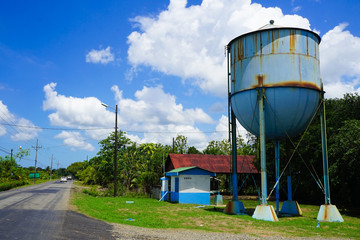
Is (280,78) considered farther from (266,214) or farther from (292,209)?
(292,209)

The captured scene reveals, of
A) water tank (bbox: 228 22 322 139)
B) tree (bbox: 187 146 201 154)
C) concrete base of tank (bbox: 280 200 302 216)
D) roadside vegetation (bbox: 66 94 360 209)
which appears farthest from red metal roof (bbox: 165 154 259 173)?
tree (bbox: 187 146 201 154)

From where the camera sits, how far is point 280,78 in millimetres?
15609

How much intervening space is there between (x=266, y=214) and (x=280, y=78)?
699cm

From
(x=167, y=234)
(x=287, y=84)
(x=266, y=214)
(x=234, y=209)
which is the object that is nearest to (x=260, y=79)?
(x=287, y=84)

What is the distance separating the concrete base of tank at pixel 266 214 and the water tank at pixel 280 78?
4123mm

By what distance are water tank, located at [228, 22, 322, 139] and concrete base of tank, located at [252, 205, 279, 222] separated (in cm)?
412

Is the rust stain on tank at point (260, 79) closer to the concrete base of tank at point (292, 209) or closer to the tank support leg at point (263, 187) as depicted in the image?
the tank support leg at point (263, 187)

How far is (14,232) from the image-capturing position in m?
10.4

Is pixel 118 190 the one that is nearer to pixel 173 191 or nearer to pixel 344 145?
pixel 173 191

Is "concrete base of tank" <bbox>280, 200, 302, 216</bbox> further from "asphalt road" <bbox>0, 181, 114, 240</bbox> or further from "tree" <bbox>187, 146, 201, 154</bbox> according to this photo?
"tree" <bbox>187, 146, 201, 154</bbox>

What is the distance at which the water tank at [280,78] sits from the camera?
50.9ft

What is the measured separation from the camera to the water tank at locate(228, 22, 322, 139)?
15.5 meters

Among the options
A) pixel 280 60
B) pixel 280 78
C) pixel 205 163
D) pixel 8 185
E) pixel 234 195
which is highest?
pixel 280 60

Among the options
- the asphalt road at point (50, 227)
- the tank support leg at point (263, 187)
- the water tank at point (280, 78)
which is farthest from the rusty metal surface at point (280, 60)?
the asphalt road at point (50, 227)
